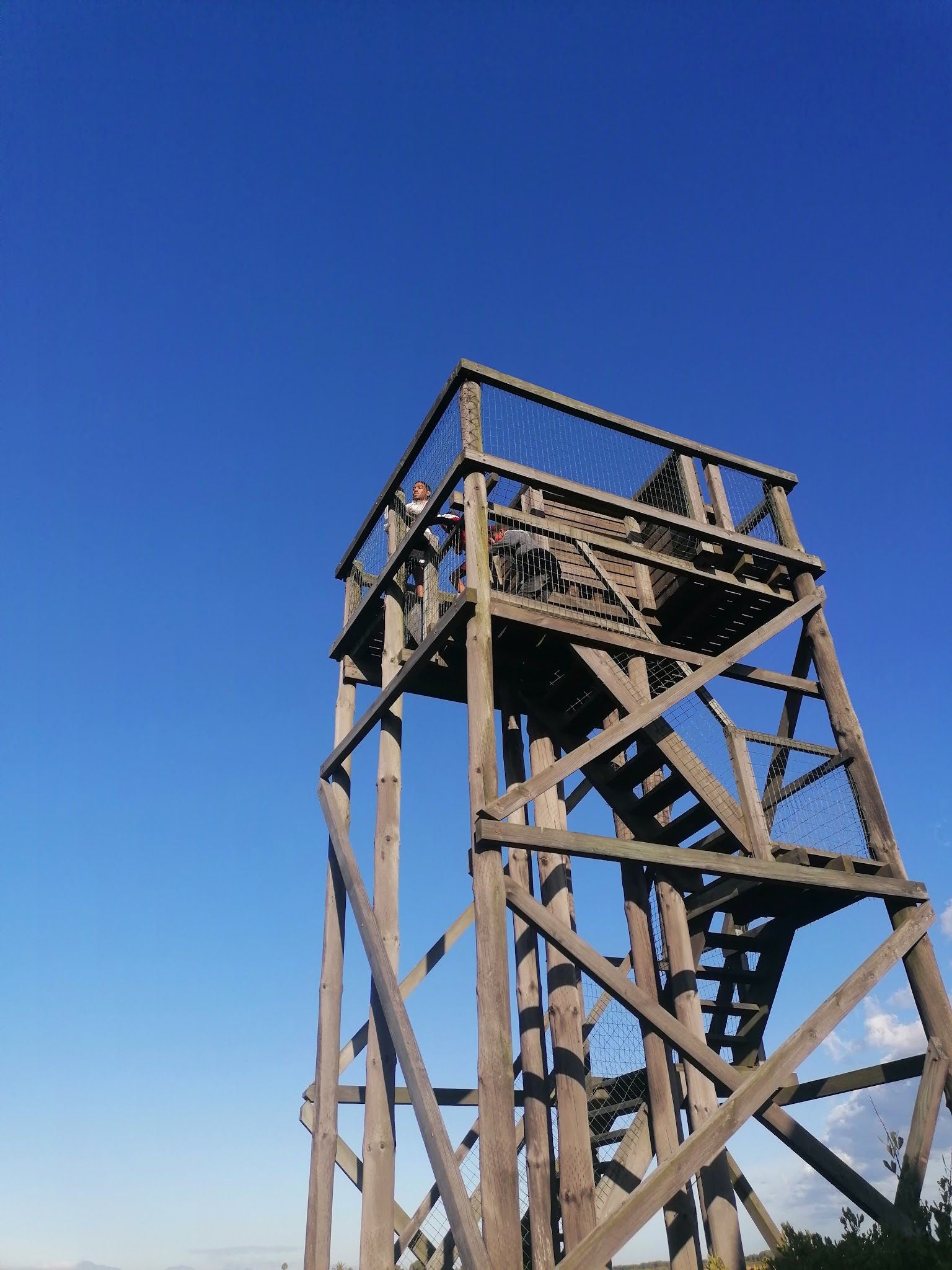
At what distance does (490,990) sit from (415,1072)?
975mm

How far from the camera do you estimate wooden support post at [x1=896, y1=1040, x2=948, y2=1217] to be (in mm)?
6379

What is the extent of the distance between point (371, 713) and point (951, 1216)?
5.20 meters

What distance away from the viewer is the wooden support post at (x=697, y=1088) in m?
6.70

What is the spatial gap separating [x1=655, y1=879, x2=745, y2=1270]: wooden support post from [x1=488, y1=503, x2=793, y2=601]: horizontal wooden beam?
260 cm

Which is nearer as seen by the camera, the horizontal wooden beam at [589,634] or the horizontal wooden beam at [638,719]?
the horizontal wooden beam at [638,719]

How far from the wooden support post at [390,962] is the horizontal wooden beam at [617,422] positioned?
1.77 meters

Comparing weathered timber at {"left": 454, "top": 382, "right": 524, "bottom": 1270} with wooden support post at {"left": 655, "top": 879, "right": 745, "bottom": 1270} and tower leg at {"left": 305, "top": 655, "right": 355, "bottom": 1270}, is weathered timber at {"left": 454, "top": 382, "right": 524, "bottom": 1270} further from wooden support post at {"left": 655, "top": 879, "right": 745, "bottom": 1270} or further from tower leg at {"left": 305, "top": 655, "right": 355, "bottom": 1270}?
tower leg at {"left": 305, "top": 655, "right": 355, "bottom": 1270}

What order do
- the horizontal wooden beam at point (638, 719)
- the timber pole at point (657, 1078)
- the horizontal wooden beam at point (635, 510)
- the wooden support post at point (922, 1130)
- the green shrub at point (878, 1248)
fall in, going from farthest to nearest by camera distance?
the horizontal wooden beam at point (635, 510), the timber pole at point (657, 1078), the wooden support post at point (922, 1130), the horizontal wooden beam at point (638, 719), the green shrub at point (878, 1248)

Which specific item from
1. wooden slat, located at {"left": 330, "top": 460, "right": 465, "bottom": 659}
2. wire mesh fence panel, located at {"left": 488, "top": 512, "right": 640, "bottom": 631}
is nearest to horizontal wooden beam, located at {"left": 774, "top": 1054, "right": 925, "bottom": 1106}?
wire mesh fence panel, located at {"left": 488, "top": 512, "right": 640, "bottom": 631}

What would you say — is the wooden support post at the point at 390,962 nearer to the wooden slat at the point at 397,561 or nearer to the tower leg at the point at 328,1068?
the wooden slat at the point at 397,561

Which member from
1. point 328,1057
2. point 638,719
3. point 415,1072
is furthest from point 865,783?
point 328,1057

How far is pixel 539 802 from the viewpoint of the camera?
27.4 ft

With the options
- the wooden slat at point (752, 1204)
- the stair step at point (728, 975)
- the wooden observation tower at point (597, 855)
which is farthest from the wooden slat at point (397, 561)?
the wooden slat at point (752, 1204)

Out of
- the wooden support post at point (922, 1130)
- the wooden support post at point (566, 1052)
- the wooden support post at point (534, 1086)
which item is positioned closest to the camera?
the wooden support post at point (922, 1130)
